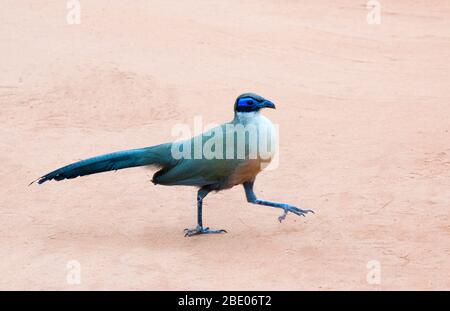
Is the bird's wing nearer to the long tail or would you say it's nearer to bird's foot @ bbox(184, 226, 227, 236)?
the long tail

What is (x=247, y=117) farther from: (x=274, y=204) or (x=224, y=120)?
(x=224, y=120)

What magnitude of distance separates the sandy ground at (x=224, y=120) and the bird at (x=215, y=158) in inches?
19.9

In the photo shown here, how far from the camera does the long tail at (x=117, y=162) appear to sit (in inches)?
302

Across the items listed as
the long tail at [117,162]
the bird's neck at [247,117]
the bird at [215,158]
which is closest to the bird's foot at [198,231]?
the bird at [215,158]

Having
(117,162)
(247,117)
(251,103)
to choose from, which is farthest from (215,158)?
(117,162)

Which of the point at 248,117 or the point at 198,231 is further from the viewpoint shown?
the point at 198,231

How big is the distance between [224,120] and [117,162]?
3.48 meters

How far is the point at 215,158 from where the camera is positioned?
24.7 ft

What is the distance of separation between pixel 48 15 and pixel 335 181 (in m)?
7.51

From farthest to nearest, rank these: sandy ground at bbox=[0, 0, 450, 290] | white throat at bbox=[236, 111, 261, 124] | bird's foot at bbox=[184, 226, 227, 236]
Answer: bird's foot at bbox=[184, 226, 227, 236]
white throat at bbox=[236, 111, 261, 124]
sandy ground at bbox=[0, 0, 450, 290]

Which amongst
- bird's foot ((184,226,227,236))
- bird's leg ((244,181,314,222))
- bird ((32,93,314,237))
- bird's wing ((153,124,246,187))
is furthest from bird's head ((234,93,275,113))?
bird's foot ((184,226,227,236))

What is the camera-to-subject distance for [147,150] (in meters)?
7.73

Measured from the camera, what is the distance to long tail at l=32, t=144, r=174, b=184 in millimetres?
7676

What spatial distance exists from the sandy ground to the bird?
0.51 metres
